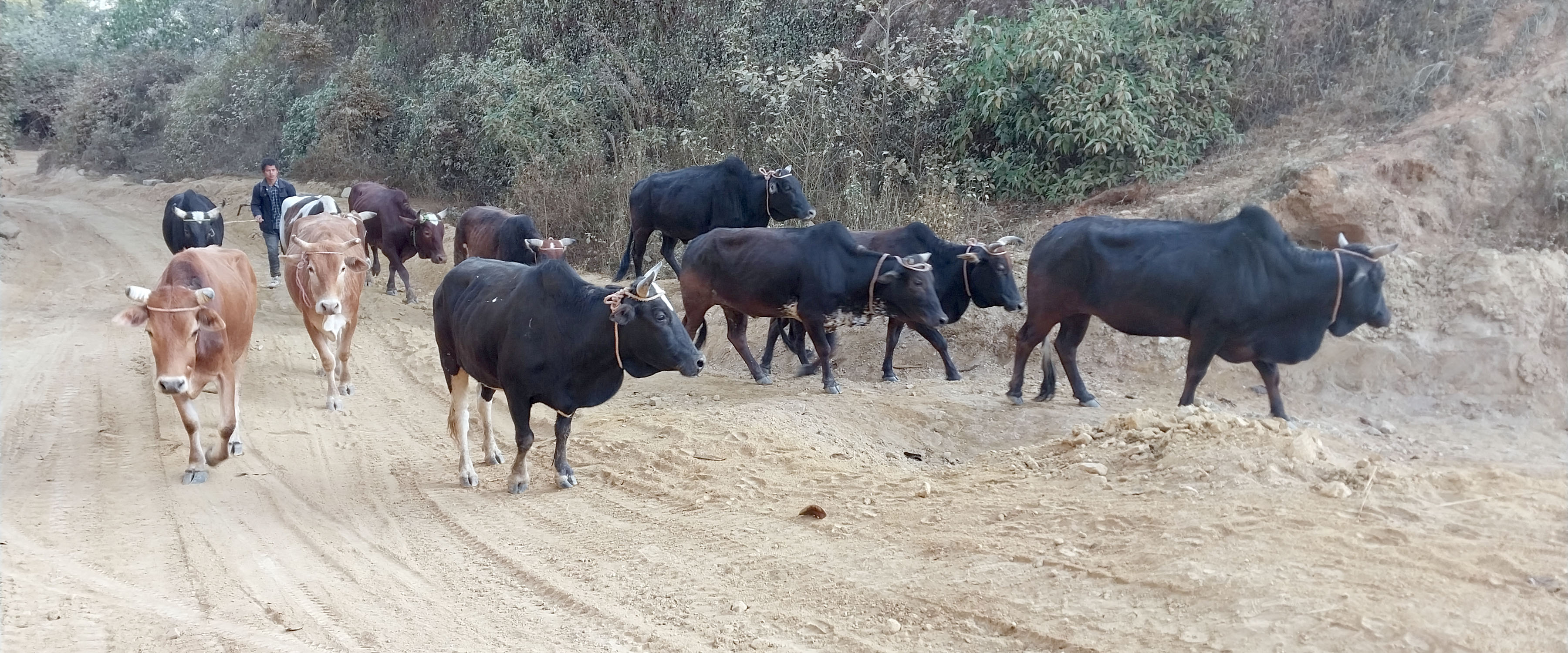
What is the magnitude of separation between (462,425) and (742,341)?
175 inches

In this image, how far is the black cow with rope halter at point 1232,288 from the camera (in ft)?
29.9

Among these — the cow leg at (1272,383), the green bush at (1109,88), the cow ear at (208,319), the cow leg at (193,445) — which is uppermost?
the green bush at (1109,88)

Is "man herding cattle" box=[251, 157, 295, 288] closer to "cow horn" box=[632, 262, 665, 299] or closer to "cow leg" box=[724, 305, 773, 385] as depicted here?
"cow leg" box=[724, 305, 773, 385]

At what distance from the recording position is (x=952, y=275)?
1162 centimetres

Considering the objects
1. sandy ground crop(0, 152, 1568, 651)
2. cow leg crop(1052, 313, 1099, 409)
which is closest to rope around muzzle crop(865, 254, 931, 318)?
sandy ground crop(0, 152, 1568, 651)

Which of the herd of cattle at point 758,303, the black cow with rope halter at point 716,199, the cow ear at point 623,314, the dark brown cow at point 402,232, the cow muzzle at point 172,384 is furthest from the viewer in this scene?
the dark brown cow at point 402,232

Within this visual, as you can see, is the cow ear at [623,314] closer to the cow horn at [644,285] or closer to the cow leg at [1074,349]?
the cow horn at [644,285]

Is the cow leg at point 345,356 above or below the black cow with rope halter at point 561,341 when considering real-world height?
below

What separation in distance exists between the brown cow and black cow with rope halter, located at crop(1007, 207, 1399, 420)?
730 cm

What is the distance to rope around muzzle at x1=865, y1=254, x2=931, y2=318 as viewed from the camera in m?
10.9

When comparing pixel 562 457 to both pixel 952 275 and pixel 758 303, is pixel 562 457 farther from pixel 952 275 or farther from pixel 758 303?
pixel 952 275

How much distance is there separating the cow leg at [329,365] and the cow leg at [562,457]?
3.68m

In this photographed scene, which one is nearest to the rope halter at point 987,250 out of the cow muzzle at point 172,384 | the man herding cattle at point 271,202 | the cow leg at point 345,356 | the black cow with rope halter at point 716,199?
the black cow with rope halter at point 716,199

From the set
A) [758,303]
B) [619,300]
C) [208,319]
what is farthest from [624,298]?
[758,303]
